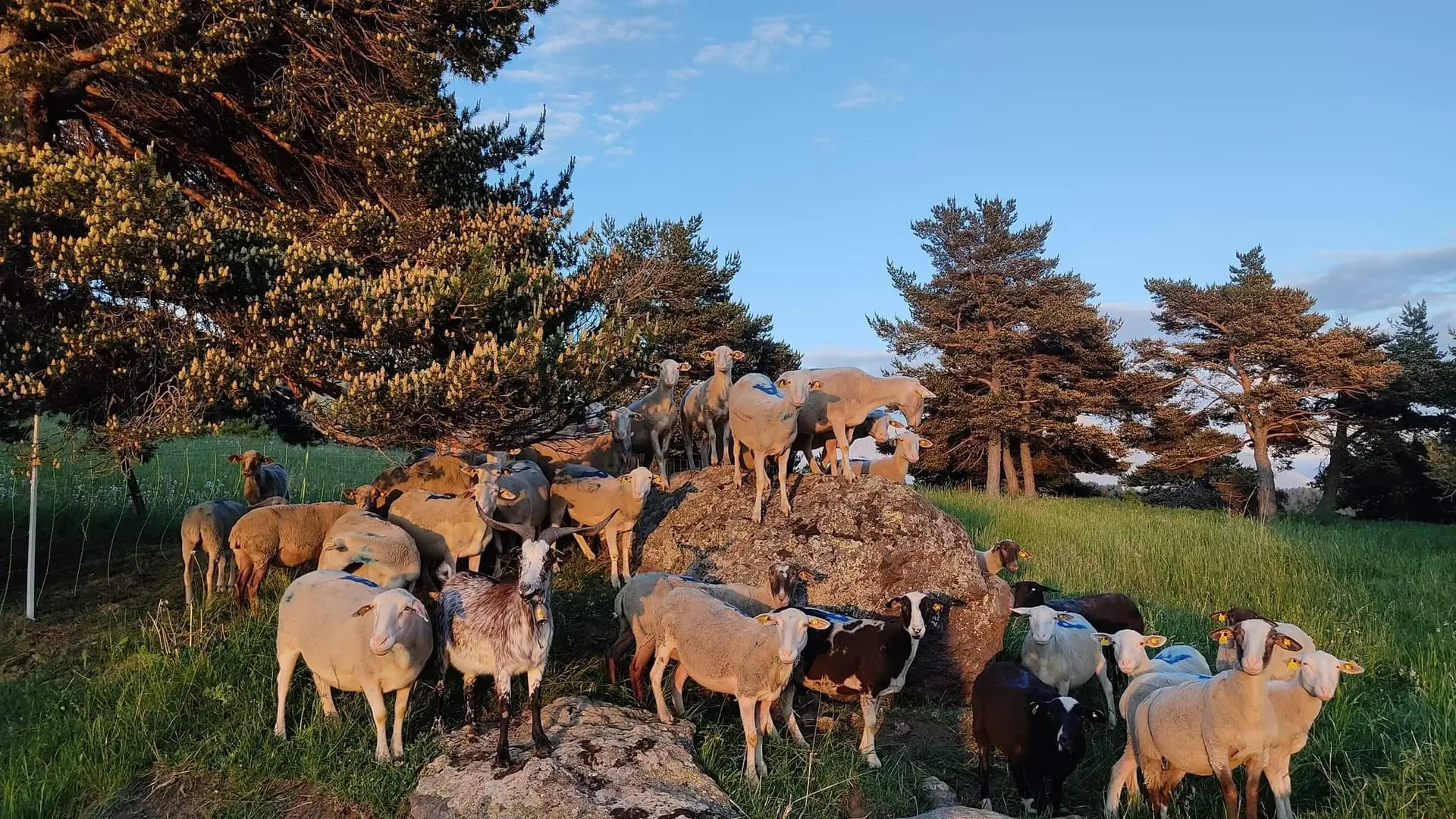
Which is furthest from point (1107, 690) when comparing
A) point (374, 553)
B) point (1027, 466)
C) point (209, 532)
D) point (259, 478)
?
point (1027, 466)

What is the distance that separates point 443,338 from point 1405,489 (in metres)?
37.0

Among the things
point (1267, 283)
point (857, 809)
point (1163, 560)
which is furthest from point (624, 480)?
point (1267, 283)

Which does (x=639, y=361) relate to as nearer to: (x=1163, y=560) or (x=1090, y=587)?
(x=1090, y=587)

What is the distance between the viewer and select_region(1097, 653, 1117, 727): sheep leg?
7.83 m

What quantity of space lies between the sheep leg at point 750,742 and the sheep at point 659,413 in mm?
5491

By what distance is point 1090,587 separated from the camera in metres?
12.4

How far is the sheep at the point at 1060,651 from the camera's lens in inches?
285

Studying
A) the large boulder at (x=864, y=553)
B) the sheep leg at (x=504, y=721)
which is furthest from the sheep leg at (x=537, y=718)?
the large boulder at (x=864, y=553)

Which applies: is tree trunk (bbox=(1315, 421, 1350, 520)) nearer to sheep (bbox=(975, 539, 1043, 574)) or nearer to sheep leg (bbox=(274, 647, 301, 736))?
sheep (bbox=(975, 539, 1043, 574))

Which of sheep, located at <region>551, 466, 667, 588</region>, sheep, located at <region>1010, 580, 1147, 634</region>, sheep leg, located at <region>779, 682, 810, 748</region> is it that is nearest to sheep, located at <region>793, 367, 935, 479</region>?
sheep, located at <region>551, 466, 667, 588</region>

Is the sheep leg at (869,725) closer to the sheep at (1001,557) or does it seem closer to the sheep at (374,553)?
the sheep at (1001,557)

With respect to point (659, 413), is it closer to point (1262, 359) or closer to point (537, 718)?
point (537, 718)

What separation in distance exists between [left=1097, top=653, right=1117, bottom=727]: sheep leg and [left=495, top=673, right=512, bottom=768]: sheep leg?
5.69 meters

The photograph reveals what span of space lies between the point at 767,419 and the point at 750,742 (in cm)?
358
